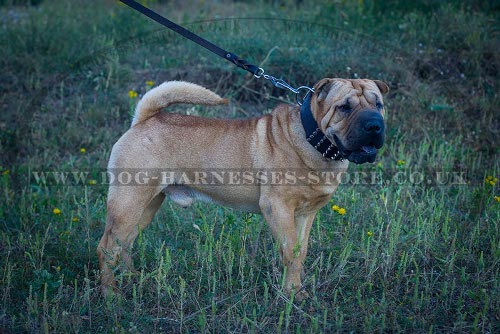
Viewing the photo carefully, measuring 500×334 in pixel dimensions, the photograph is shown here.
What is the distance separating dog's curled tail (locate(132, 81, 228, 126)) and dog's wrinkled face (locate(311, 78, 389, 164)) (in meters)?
0.71

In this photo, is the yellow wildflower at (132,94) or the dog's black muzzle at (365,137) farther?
the yellow wildflower at (132,94)

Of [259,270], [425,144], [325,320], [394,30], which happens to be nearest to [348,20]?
[394,30]

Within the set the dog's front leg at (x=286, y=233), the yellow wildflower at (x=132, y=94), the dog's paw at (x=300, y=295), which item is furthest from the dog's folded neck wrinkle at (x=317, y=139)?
the yellow wildflower at (x=132, y=94)

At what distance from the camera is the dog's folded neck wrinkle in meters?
3.83

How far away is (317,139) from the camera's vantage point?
12.6 ft

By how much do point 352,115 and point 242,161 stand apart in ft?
2.88

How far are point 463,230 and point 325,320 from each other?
1.84m

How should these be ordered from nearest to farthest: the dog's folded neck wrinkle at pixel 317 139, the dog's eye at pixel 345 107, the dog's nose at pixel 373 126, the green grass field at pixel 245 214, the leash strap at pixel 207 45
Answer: the dog's nose at pixel 373 126
the green grass field at pixel 245 214
the dog's eye at pixel 345 107
the dog's folded neck wrinkle at pixel 317 139
the leash strap at pixel 207 45

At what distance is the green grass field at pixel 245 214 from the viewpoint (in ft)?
11.9

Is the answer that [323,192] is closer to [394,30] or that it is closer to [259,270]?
[259,270]

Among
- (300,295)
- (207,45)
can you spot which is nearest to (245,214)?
(300,295)

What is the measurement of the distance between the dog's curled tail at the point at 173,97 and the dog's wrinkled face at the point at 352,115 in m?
0.71

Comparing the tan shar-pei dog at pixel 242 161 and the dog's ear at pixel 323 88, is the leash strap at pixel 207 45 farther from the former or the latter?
the dog's ear at pixel 323 88

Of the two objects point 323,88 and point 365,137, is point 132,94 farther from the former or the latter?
point 365,137
